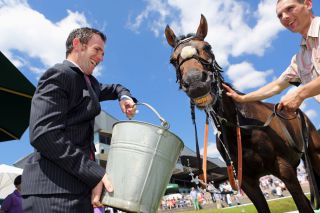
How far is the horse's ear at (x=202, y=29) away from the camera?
17.3ft

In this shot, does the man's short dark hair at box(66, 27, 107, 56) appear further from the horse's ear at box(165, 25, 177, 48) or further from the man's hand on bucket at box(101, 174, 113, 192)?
the horse's ear at box(165, 25, 177, 48)

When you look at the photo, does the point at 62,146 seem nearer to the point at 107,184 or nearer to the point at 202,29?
the point at 107,184

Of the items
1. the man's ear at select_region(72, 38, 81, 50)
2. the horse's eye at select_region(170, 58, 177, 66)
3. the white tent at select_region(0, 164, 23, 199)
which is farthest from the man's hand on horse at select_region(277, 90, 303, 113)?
the white tent at select_region(0, 164, 23, 199)

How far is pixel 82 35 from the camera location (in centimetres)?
248

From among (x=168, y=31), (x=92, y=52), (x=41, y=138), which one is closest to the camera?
(x=41, y=138)

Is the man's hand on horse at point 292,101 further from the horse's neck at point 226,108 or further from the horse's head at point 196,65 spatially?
the horse's neck at point 226,108

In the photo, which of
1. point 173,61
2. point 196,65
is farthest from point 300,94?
point 173,61

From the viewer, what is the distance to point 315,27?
325 centimetres

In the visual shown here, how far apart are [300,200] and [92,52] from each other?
11.5 feet

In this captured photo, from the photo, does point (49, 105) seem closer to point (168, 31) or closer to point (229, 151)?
point (229, 151)

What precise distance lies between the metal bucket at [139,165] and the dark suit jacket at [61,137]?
155 millimetres

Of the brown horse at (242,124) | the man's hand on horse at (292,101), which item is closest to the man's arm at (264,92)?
the brown horse at (242,124)

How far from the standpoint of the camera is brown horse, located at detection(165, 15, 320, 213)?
4309mm

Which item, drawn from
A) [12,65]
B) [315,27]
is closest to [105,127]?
[12,65]
